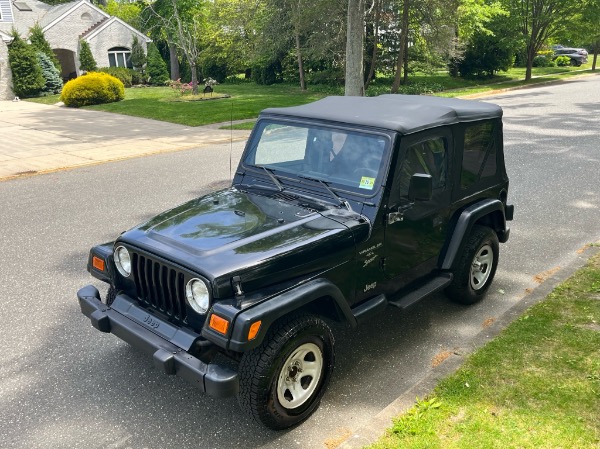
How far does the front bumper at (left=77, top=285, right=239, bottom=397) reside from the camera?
3086 millimetres

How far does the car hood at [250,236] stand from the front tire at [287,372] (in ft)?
1.27

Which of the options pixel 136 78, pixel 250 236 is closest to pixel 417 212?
pixel 250 236

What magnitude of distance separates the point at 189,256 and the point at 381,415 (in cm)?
161

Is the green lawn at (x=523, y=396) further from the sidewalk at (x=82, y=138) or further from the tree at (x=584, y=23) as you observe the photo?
the tree at (x=584, y=23)

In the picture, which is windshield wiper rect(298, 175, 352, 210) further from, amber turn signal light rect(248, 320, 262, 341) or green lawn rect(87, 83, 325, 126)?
green lawn rect(87, 83, 325, 126)

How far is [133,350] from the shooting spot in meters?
4.43

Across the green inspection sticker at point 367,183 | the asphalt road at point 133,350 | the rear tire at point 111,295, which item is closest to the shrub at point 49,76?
the asphalt road at point 133,350

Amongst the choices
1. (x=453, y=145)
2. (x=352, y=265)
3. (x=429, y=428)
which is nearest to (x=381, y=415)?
(x=429, y=428)

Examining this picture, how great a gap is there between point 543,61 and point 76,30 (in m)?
34.2

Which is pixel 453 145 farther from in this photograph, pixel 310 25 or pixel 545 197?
pixel 310 25

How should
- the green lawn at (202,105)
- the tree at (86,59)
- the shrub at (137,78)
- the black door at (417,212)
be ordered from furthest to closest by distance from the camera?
the shrub at (137,78)
the tree at (86,59)
the green lawn at (202,105)
the black door at (417,212)

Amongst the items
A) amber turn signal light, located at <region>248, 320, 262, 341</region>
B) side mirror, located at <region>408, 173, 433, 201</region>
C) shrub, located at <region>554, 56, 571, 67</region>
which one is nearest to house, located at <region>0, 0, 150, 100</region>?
shrub, located at <region>554, 56, 571, 67</region>

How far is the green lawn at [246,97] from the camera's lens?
19266 mm

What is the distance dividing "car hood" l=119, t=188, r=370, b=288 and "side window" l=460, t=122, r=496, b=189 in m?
1.45
